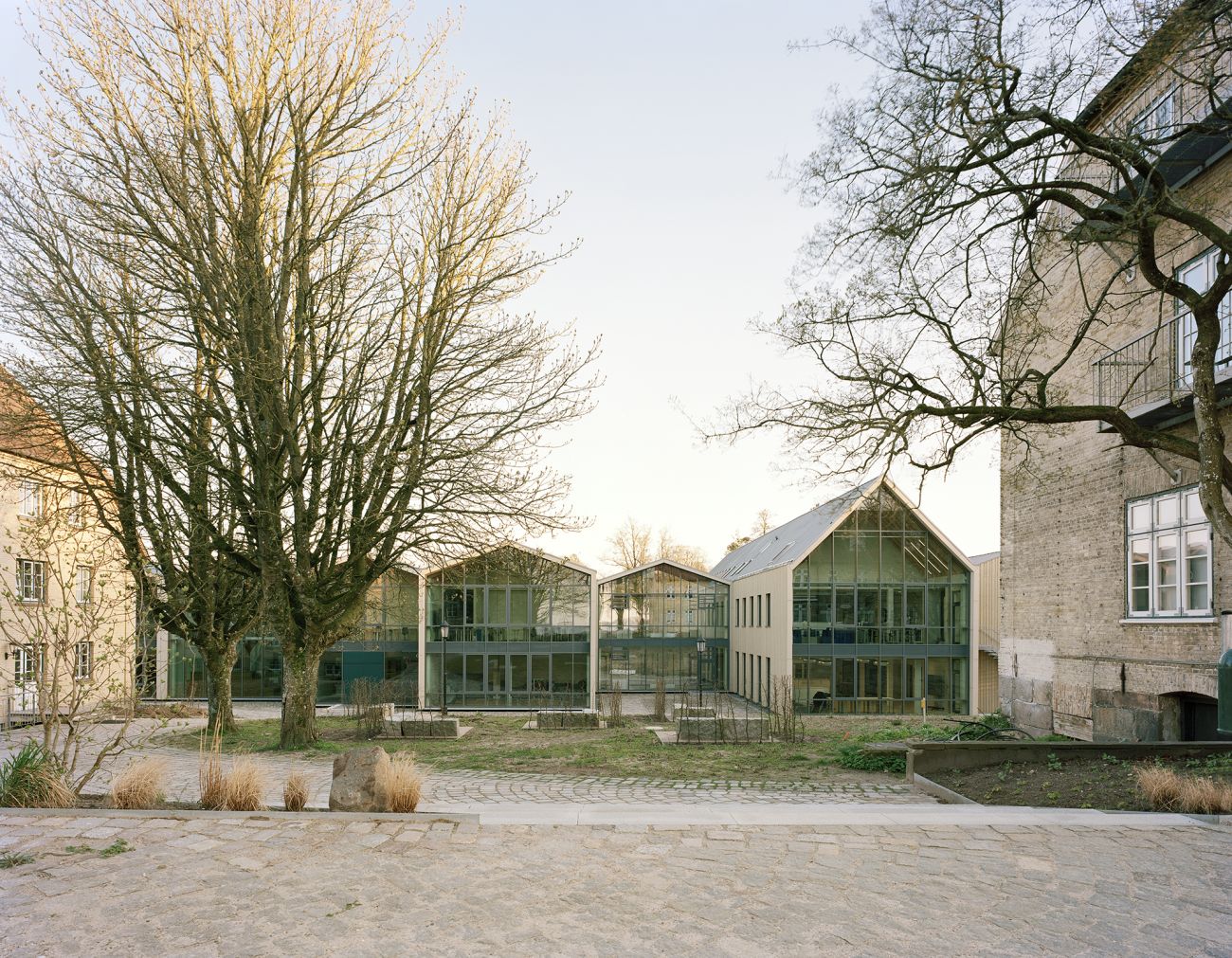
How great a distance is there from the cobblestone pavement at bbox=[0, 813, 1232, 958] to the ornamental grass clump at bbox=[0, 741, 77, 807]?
0.64m

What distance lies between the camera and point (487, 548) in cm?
1795

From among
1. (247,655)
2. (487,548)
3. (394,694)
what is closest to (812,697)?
(394,694)

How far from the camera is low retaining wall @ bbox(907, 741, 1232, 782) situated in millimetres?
11773

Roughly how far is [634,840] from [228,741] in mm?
13991

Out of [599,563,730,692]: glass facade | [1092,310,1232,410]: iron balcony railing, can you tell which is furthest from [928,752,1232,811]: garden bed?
[599,563,730,692]: glass facade

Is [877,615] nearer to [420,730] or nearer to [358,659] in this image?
[420,730]

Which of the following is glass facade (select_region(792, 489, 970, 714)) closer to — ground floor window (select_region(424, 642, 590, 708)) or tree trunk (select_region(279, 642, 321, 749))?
ground floor window (select_region(424, 642, 590, 708))

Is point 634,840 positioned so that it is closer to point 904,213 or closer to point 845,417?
point 845,417

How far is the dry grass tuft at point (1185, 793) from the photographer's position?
28.6 ft

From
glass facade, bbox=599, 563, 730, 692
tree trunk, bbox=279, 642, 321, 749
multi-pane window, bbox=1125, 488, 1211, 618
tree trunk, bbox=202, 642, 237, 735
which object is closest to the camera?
multi-pane window, bbox=1125, 488, 1211, 618

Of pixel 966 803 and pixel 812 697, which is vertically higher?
pixel 966 803

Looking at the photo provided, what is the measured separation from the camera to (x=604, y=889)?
20.5ft

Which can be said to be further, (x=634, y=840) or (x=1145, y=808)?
(x=1145, y=808)

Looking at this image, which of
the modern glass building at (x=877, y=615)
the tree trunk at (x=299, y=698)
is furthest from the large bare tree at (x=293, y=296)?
the modern glass building at (x=877, y=615)
